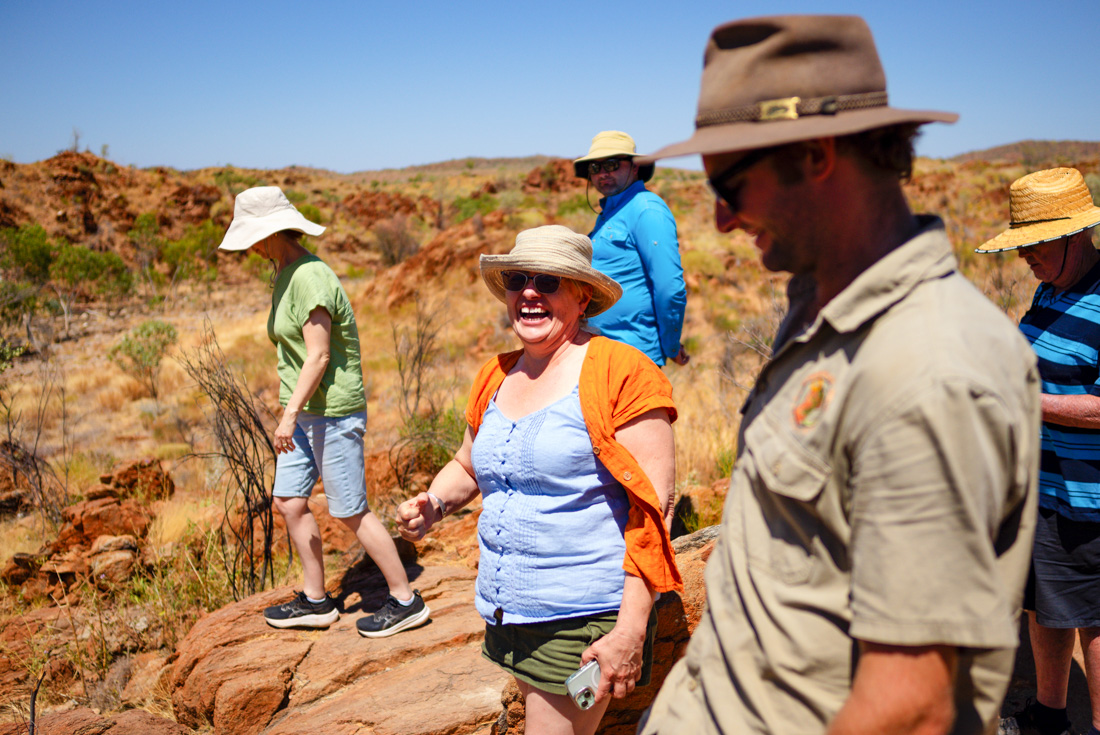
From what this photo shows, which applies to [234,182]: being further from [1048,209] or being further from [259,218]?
[1048,209]

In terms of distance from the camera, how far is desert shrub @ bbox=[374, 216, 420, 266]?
21453mm

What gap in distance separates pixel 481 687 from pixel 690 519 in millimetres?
1848

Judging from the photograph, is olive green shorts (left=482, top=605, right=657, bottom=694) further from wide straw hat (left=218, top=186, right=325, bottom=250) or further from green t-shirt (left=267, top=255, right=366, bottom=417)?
wide straw hat (left=218, top=186, right=325, bottom=250)

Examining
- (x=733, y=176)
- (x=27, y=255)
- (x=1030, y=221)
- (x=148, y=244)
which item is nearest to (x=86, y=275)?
(x=27, y=255)

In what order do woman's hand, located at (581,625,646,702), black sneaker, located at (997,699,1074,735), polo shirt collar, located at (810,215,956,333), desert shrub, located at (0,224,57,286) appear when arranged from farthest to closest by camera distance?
1. desert shrub, located at (0,224,57,286)
2. black sneaker, located at (997,699,1074,735)
3. woman's hand, located at (581,625,646,702)
4. polo shirt collar, located at (810,215,956,333)

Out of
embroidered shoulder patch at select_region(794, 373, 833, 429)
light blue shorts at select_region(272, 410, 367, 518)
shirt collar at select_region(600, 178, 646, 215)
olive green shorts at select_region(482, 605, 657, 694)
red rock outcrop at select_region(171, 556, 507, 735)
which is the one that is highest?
shirt collar at select_region(600, 178, 646, 215)

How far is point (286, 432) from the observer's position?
131 inches

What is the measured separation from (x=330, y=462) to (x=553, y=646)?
5.91 feet

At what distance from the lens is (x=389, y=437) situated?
302 inches

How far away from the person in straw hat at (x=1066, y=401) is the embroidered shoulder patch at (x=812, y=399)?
1.69 m

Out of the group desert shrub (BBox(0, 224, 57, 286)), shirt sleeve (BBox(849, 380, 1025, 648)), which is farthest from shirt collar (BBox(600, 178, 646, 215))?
desert shrub (BBox(0, 224, 57, 286))

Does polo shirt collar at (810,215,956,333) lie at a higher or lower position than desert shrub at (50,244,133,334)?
lower

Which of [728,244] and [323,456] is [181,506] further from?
[728,244]

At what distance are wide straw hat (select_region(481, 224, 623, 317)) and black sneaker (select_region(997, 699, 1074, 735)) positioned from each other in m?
2.21
